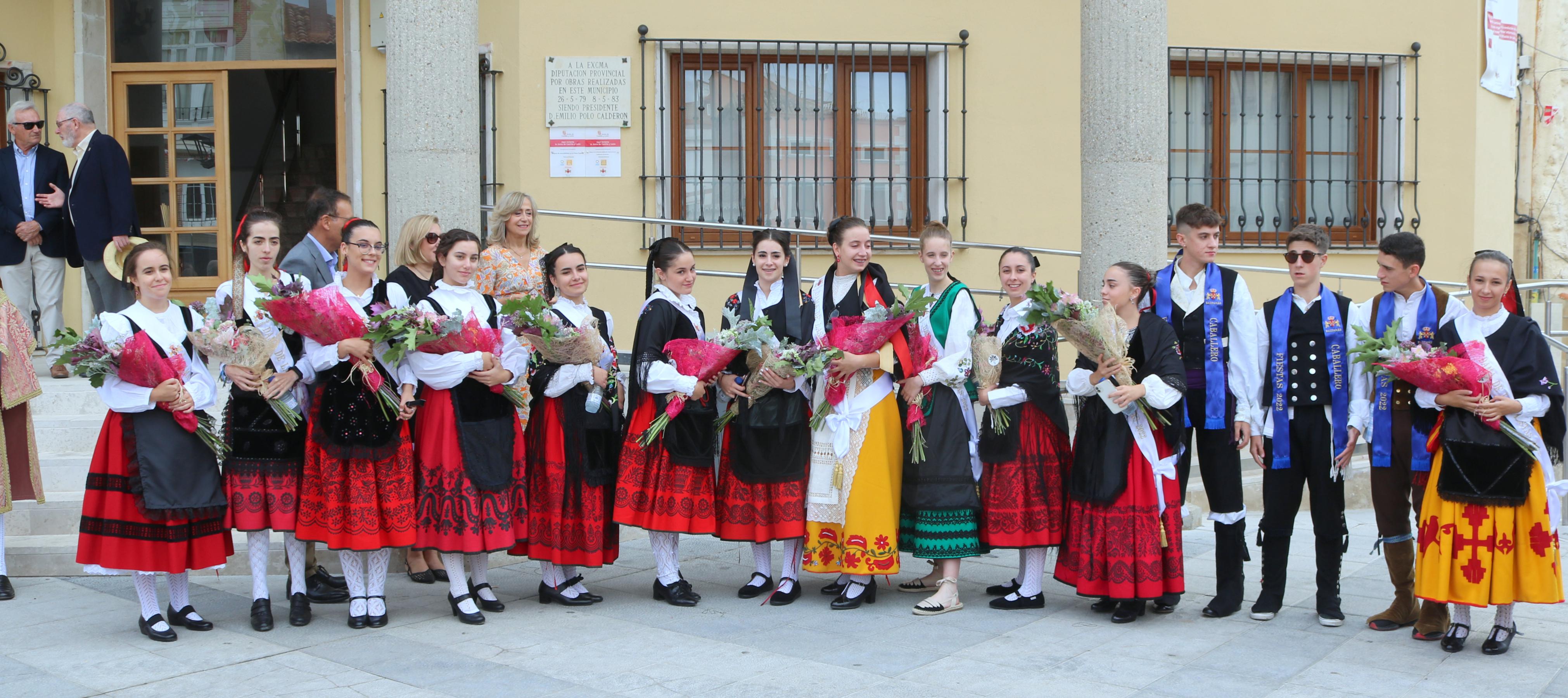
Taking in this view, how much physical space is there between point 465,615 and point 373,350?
1.23 meters

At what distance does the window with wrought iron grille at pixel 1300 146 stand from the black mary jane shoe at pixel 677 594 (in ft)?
22.7

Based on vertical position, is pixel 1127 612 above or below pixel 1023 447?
below

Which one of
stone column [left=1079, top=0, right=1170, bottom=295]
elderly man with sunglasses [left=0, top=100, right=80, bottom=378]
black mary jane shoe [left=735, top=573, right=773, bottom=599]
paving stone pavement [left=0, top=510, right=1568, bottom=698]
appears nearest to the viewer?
paving stone pavement [left=0, top=510, right=1568, bottom=698]

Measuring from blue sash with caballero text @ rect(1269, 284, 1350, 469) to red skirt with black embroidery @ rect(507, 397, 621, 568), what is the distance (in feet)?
9.96

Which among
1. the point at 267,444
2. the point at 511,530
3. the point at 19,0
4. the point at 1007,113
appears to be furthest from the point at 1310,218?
the point at 19,0

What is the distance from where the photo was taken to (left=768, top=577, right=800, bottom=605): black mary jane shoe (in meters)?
6.03

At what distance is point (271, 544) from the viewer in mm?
6645

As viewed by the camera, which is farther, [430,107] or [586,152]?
[586,152]

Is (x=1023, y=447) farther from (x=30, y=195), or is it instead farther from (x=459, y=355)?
(x=30, y=195)

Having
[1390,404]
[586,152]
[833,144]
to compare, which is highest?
[833,144]

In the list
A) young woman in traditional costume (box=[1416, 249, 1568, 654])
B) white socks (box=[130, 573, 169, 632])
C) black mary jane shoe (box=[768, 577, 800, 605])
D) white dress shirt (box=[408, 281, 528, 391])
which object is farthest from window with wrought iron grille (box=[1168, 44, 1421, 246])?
white socks (box=[130, 573, 169, 632])

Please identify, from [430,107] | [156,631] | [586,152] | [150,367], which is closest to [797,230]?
[586,152]

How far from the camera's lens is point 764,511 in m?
5.99

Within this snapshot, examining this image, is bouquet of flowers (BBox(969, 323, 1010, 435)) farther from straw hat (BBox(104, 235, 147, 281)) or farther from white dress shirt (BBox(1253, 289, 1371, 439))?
straw hat (BBox(104, 235, 147, 281))
